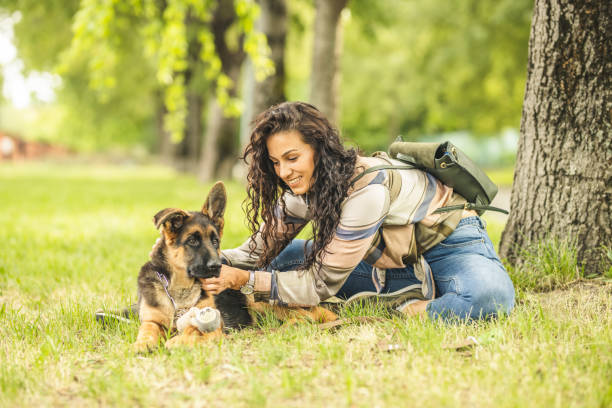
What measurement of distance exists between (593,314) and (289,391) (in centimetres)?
219

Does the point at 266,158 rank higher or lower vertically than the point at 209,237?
higher

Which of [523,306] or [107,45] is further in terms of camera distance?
[107,45]

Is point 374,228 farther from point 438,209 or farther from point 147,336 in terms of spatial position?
point 147,336

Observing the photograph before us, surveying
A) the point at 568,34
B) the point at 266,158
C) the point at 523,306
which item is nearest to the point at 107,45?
the point at 266,158

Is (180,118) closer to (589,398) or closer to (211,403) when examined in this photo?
(211,403)

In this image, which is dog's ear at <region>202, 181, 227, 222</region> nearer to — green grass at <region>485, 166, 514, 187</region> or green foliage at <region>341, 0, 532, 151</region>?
green foliage at <region>341, 0, 532, 151</region>

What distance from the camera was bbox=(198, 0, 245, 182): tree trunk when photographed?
54.9 feet

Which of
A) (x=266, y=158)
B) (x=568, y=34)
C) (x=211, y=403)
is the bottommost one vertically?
(x=211, y=403)

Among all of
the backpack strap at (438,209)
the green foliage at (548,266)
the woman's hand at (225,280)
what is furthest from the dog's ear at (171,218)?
the green foliage at (548,266)

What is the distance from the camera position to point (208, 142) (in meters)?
17.3

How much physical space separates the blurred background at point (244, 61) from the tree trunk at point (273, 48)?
26 mm

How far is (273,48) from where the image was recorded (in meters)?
12.0

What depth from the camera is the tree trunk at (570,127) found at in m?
3.81

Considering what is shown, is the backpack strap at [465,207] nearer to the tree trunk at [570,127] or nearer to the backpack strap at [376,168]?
the backpack strap at [376,168]
